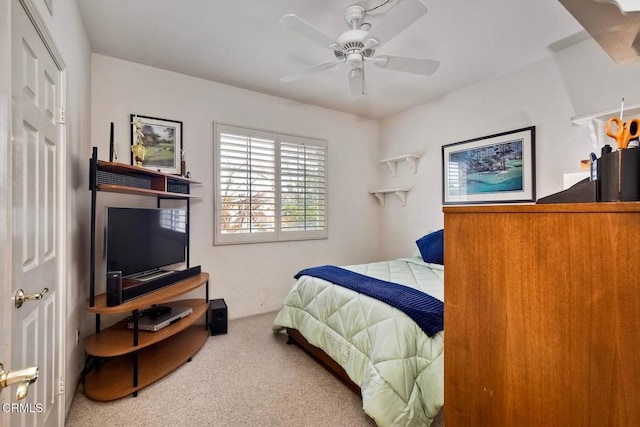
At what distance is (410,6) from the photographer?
1483 mm

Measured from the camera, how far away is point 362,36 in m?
1.85

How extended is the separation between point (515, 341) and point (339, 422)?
4.82ft

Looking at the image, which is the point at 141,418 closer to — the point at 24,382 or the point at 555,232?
the point at 24,382

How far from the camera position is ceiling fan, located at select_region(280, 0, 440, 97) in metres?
1.59

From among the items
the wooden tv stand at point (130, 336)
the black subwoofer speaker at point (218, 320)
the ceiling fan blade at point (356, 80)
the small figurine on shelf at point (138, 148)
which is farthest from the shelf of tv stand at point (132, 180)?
the ceiling fan blade at point (356, 80)

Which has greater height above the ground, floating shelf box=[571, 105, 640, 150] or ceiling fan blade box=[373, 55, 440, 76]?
ceiling fan blade box=[373, 55, 440, 76]

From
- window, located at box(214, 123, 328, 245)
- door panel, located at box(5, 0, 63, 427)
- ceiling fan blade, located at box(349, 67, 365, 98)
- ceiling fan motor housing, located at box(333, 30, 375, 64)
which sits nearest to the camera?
door panel, located at box(5, 0, 63, 427)

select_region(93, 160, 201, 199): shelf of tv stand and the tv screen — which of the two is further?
the tv screen

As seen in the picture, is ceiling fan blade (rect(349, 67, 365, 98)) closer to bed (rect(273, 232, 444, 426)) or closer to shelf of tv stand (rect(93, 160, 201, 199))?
bed (rect(273, 232, 444, 426))

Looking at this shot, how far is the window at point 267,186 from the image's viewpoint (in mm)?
3270

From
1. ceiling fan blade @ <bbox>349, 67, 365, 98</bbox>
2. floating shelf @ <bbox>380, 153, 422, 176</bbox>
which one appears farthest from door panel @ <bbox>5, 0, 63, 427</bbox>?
floating shelf @ <bbox>380, 153, 422, 176</bbox>

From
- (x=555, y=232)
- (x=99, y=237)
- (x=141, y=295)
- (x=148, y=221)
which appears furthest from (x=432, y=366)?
(x=99, y=237)

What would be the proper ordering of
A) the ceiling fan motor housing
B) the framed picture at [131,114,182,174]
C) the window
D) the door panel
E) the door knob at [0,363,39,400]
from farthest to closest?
the window → the framed picture at [131,114,182,174] → the ceiling fan motor housing → the door panel → the door knob at [0,363,39,400]

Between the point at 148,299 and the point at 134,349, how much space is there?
332 millimetres
